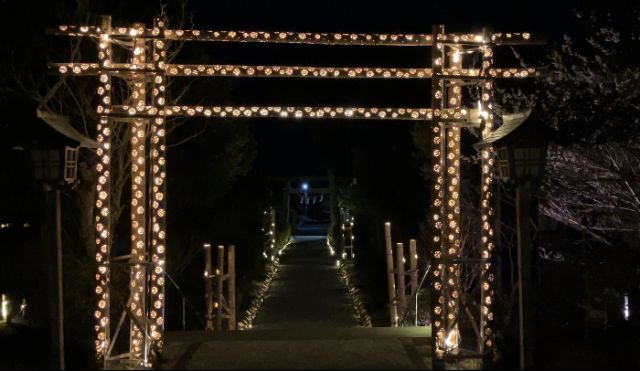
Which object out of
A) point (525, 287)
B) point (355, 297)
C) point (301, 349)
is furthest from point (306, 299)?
point (525, 287)

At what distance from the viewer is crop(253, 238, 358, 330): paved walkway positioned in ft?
63.2

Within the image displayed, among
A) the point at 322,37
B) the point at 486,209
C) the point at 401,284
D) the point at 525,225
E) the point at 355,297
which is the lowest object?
the point at 355,297

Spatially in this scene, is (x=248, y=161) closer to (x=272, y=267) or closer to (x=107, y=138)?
(x=272, y=267)

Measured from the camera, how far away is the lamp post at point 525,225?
305 inches

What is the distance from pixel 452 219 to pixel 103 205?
385 cm

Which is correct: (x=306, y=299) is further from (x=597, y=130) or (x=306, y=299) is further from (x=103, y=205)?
(x=103, y=205)

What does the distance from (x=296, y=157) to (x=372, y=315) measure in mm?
28129

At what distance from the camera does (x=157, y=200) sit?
8852 mm

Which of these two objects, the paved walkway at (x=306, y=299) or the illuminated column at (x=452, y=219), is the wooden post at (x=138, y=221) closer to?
the illuminated column at (x=452, y=219)

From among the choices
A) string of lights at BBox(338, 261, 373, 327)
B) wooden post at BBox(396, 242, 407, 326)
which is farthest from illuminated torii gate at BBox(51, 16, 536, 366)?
string of lights at BBox(338, 261, 373, 327)

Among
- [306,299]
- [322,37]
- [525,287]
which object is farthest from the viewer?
[306,299]

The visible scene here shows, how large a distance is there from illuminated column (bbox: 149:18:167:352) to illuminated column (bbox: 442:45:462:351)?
3.13 m

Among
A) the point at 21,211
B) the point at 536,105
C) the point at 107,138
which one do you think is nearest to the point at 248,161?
the point at 21,211

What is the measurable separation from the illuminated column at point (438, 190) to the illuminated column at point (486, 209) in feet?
1.50
